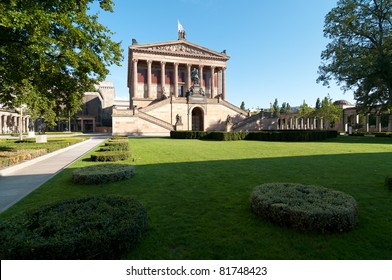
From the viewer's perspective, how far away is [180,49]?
6488 centimetres

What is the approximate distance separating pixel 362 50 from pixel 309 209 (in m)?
44.3

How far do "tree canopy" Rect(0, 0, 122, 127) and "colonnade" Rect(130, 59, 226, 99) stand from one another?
145 ft

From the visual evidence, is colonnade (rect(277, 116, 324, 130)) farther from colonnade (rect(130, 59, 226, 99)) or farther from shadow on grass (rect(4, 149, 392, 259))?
shadow on grass (rect(4, 149, 392, 259))

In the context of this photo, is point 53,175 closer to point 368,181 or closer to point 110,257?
point 110,257

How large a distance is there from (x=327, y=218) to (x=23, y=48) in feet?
52.5

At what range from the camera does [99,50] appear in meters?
15.2

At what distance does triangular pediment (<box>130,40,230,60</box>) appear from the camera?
61.2m

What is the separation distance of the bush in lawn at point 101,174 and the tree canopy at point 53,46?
258 inches

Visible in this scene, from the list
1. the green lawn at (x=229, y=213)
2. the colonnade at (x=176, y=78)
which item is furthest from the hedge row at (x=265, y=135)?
the colonnade at (x=176, y=78)

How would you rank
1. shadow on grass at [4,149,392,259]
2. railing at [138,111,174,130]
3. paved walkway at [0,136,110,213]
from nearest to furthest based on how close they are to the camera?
shadow on grass at [4,149,392,259], paved walkway at [0,136,110,213], railing at [138,111,174,130]

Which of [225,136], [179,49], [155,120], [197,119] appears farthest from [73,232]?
[179,49]

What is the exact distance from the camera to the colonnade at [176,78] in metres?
62.3

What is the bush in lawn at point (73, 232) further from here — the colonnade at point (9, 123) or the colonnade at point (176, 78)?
the colonnade at point (9, 123)

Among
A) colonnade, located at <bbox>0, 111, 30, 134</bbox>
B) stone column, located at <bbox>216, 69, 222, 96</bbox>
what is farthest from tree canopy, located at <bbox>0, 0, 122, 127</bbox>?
colonnade, located at <bbox>0, 111, 30, 134</bbox>
